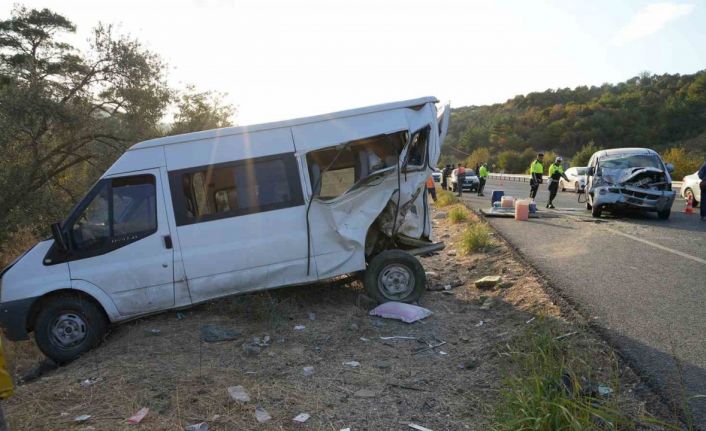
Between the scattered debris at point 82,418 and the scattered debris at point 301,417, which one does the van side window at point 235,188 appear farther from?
the scattered debris at point 301,417

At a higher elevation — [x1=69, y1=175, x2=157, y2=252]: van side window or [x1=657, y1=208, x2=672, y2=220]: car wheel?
[x1=69, y1=175, x2=157, y2=252]: van side window

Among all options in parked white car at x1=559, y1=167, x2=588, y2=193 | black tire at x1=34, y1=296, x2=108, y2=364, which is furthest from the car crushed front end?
black tire at x1=34, y1=296, x2=108, y2=364

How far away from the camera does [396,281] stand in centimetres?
631

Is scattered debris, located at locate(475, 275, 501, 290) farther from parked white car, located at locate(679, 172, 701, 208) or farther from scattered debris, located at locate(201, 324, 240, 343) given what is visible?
parked white car, located at locate(679, 172, 701, 208)

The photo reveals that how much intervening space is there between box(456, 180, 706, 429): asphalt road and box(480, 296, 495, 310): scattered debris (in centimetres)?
85

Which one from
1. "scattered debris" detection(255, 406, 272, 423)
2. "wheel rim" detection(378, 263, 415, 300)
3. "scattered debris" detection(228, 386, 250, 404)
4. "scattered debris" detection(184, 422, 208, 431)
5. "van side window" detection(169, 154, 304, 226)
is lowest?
"scattered debris" detection(255, 406, 272, 423)

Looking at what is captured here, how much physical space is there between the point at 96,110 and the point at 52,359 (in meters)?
10.4

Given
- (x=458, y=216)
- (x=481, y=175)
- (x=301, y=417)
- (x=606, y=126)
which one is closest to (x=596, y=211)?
(x=458, y=216)

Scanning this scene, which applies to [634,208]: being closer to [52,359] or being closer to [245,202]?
[245,202]

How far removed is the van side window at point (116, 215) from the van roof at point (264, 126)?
1.43 ft

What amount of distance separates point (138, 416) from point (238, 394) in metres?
0.73

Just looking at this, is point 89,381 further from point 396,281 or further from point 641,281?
point 641,281

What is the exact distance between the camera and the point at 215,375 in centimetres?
429

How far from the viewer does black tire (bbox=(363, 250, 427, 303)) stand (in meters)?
6.23
